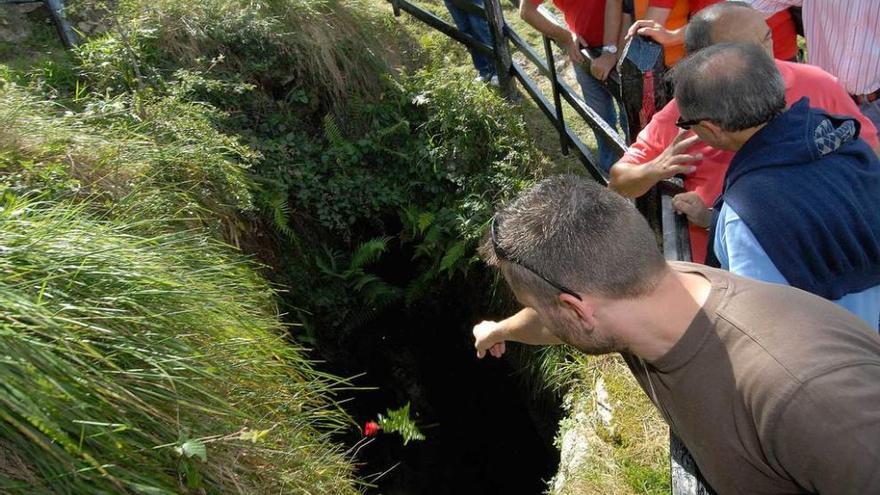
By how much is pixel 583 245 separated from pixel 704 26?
1.54 m

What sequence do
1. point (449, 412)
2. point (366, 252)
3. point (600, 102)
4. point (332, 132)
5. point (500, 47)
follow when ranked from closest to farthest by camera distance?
1. point (600, 102)
2. point (366, 252)
3. point (332, 132)
4. point (500, 47)
5. point (449, 412)

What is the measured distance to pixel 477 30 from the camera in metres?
5.90

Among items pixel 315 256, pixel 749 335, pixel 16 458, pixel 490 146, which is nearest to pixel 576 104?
pixel 490 146

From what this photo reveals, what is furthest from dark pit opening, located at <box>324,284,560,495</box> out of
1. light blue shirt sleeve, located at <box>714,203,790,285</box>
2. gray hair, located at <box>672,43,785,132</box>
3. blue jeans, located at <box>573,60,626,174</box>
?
gray hair, located at <box>672,43,785,132</box>

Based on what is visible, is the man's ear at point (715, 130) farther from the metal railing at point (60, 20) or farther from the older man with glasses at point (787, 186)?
the metal railing at point (60, 20)

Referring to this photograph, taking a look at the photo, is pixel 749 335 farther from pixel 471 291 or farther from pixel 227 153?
pixel 471 291

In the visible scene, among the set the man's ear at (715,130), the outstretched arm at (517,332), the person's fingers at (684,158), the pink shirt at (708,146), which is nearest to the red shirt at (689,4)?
the pink shirt at (708,146)

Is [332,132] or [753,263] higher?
[753,263]

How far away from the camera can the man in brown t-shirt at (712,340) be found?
1371 millimetres

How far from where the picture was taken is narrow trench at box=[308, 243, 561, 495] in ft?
17.2

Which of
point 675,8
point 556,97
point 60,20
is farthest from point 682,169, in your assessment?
point 60,20

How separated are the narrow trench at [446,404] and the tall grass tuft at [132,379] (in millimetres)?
2257

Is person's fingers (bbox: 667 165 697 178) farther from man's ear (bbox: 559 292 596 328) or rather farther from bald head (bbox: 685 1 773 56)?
man's ear (bbox: 559 292 596 328)

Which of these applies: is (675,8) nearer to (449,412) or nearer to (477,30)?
(477,30)
